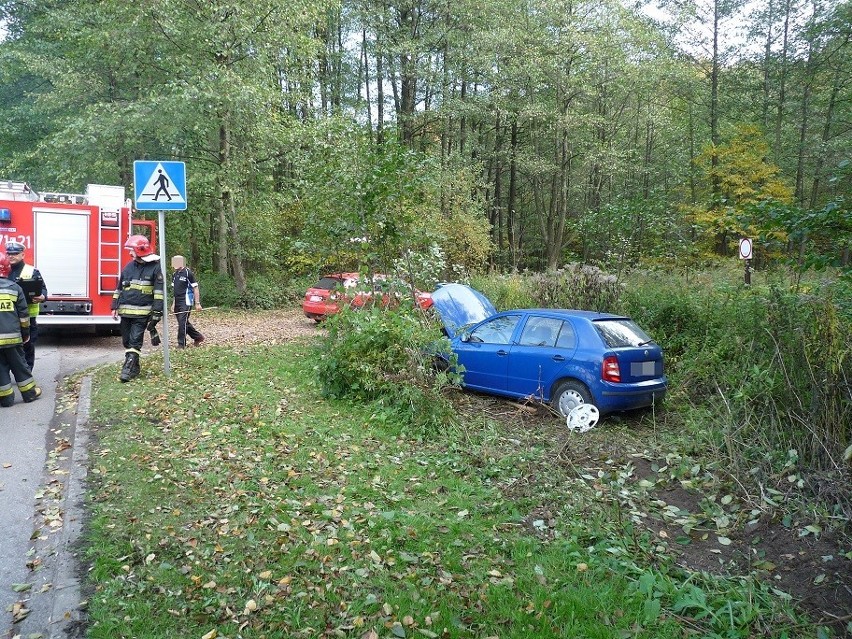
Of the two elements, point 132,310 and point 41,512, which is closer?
point 41,512

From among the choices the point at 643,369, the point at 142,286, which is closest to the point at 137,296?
the point at 142,286

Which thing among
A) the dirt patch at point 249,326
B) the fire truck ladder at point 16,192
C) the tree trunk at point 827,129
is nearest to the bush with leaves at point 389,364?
Answer: the dirt patch at point 249,326

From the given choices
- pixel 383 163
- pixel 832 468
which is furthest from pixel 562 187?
pixel 832 468

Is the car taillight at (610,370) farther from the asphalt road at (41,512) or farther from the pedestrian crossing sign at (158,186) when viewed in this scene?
the pedestrian crossing sign at (158,186)

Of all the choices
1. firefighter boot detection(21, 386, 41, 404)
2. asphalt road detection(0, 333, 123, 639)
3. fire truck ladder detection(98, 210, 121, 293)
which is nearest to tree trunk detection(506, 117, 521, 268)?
fire truck ladder detection(98, 210, 121, 293)

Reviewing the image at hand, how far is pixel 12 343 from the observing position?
7.78 meters

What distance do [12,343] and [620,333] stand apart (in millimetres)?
7752

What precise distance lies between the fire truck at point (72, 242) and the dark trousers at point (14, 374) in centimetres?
486

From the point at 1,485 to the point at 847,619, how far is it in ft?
20.7

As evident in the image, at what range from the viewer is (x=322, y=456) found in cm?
592

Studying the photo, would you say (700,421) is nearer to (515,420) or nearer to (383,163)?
(515,420)

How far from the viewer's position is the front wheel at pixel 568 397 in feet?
25.3

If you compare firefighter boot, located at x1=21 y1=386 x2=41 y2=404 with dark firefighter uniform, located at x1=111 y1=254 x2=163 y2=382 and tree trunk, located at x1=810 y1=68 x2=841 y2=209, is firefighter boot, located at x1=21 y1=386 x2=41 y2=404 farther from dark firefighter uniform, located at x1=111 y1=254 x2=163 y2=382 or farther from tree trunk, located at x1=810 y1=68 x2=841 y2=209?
tree trunk, located at x1=810 y1=68 x2=841 y2=209

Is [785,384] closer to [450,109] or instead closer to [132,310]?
[132,310]
